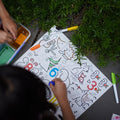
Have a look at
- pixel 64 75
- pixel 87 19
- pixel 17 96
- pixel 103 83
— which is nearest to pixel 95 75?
pixel 103 83

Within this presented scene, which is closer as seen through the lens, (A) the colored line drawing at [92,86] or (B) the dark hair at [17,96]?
(B) the dark hair at [17,96]

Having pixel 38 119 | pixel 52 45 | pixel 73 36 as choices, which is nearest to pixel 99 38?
pixel 73 36

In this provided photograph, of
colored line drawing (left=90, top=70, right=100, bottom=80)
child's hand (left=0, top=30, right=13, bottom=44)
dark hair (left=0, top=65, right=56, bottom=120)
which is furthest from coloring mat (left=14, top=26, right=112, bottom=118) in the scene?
dark hair (left=0, top=65, right=56, bottom=120)

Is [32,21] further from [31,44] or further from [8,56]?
[8,56]

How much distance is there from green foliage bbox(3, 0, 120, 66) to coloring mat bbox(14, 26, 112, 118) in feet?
0.17

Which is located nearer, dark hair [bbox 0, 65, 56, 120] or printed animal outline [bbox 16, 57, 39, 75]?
dark hair [bbox 0, 65, 56, 120]

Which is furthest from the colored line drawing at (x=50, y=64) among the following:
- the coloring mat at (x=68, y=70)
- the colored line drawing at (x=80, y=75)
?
the colored line drawing at (x=80, y=75)

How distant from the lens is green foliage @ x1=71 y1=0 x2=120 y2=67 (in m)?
→ 0.68

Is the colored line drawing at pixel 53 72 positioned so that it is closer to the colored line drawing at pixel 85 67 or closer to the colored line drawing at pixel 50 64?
the colored line drawing at pixel 50 64

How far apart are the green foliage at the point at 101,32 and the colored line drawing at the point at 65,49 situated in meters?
0.04

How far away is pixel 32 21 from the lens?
756mm

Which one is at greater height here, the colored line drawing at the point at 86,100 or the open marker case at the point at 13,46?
the open marker case at the point at 13,46

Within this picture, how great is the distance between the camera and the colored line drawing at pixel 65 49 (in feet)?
2.27

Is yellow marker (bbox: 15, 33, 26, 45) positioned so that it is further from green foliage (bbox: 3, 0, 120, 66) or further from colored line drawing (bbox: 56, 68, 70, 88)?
colored line drawing (bbox: 56, 68, 70, 88)
